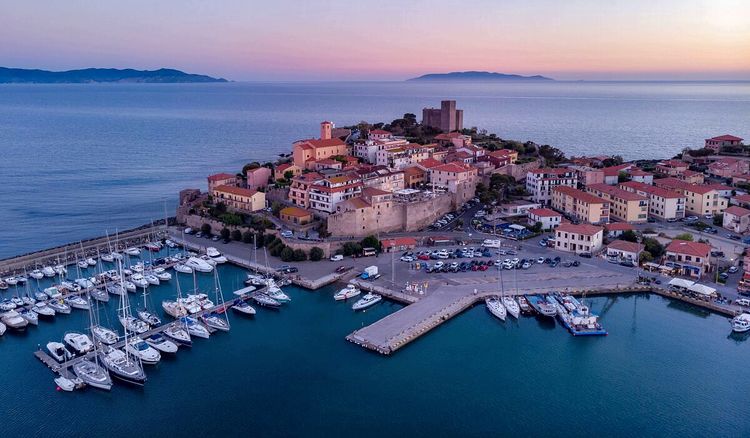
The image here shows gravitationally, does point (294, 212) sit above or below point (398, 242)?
above

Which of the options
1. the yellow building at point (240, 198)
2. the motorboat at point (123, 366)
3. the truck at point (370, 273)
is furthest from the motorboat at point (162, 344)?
the yellow building at point (240, 198)

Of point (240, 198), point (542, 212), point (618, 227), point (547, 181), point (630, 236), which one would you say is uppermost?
point (547, 181)

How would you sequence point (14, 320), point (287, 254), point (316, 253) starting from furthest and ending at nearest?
point (316, 253) → point (287, 254) → point (14, 320)

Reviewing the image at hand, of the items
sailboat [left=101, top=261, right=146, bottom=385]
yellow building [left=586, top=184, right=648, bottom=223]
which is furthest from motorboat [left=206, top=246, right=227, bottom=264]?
yellow building [left=586, top=184, right=648, bottom=223]

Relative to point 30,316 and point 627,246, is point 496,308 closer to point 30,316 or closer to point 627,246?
point 627,246

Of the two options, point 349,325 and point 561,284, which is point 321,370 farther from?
point 561,284

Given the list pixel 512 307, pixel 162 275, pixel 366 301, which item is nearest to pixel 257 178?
pixel 162 275

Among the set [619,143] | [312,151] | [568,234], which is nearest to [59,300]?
[312,151]
